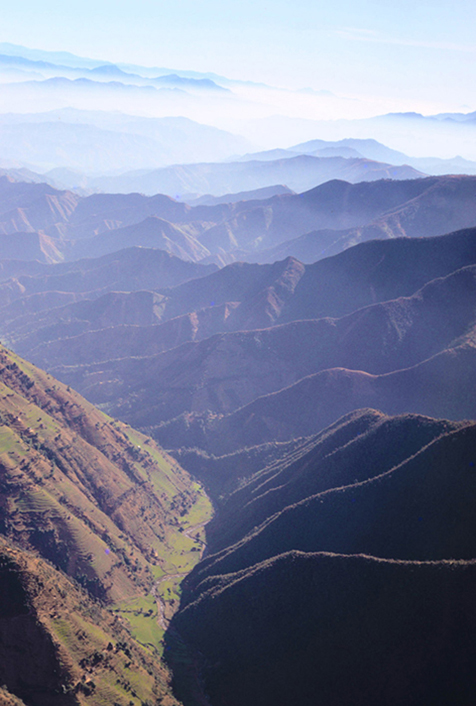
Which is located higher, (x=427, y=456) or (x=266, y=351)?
(x=266, y=351)

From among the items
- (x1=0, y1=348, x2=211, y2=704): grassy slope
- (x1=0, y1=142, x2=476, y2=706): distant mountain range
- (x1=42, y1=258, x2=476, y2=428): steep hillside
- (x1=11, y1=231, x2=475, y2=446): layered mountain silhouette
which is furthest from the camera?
(x1=42, y1=258, x2=476, y2=428): steep hillside

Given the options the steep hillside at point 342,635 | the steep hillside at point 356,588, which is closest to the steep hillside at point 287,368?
the steep hillside at point 356,588

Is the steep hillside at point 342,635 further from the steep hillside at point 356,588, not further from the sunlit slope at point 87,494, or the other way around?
the sunlit slope at point 87,494

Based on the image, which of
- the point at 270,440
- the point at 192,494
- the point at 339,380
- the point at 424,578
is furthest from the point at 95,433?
the point at 424,578

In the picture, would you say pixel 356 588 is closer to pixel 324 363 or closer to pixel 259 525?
Result: pixel 259 525

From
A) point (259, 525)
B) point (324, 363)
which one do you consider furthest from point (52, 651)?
point (324, 363)

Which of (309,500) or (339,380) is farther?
(339,380)

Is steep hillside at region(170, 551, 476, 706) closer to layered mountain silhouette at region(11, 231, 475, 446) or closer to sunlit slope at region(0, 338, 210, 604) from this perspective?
sunlit slope at region(0, 338, 210, 604)

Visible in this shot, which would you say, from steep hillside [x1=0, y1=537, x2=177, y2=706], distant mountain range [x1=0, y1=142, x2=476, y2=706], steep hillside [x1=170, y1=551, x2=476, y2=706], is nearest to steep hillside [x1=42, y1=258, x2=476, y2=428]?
distant mountain range [x1=0, y1=142, x2=476, y2=706]

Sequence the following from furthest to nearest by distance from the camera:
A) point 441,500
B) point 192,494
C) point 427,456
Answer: point 192,494, point 427,456, point 441,500

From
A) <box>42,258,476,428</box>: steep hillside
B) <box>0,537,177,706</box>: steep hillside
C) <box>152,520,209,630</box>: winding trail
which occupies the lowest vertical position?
<box>152,520,209,630</box>: winding trail

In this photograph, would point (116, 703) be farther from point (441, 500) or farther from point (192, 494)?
point (192, 494)
